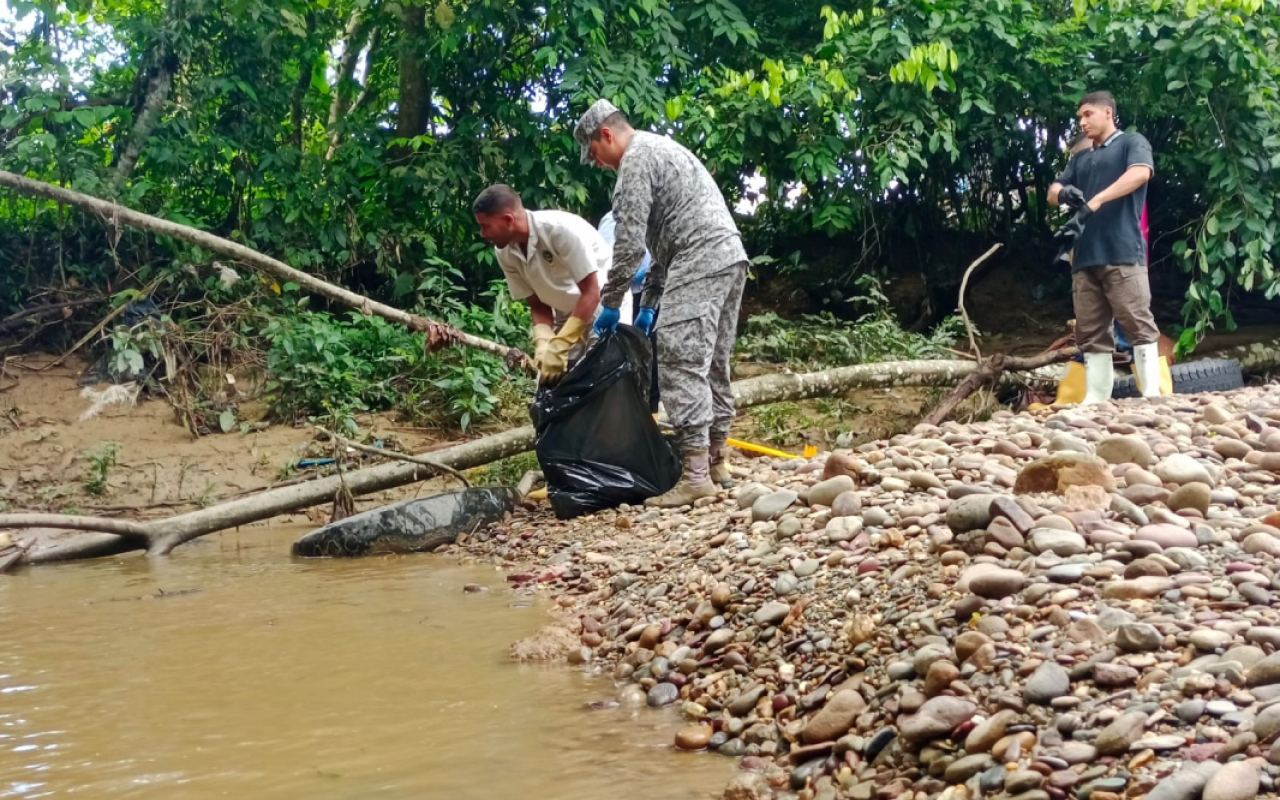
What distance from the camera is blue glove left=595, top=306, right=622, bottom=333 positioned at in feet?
15.1

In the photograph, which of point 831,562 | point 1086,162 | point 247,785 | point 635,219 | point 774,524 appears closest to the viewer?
point 247,785

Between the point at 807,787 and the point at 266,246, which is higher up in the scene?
the point at 266,246

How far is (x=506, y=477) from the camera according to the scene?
627cm

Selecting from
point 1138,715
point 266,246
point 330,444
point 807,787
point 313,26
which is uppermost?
point 313,26

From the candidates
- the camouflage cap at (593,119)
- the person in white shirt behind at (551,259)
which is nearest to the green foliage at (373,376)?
the person in white shirt behind at (551,259)

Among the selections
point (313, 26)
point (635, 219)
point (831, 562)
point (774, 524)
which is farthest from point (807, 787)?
point (313, 26)

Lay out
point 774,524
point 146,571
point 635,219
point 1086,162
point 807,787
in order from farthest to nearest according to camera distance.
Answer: point 1086,162 → point 146,571 → point 635,219 → point 774,524 → point 807,787

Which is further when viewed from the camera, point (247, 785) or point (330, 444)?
point (330, 444)

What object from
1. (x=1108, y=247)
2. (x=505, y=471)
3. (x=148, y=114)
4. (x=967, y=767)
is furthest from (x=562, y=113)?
(x=967, y=767)

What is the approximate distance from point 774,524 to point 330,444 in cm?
418

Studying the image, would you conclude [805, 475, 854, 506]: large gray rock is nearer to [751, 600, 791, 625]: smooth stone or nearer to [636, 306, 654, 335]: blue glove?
[751, 600, 791, 625]: smooth stone

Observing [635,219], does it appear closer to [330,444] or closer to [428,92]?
[330,444]

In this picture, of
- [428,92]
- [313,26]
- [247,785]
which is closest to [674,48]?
[428,92]

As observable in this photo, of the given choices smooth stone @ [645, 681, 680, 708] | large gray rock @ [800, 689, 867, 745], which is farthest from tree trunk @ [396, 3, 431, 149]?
large gray rock @ [800, 689, 867, 745]
